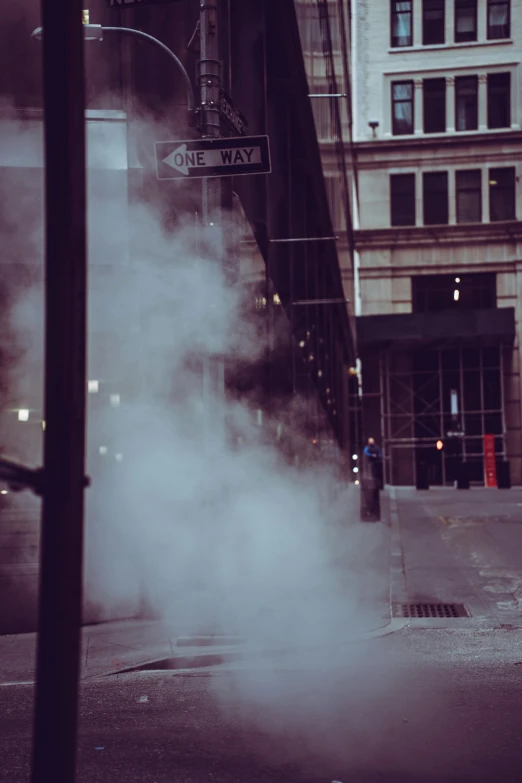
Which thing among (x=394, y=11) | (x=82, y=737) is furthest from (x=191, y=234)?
(x=394, y=11)

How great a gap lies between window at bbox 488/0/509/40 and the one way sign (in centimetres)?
2670

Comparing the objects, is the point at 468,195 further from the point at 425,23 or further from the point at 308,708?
the point at 308,708

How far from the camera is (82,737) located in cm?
394

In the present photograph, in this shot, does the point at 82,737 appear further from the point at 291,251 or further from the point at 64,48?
the point at 291,251

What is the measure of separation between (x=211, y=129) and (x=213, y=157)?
343mm

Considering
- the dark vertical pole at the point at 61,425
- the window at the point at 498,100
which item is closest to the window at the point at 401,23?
the window at the point at 498,100

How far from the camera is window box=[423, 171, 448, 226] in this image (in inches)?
1174

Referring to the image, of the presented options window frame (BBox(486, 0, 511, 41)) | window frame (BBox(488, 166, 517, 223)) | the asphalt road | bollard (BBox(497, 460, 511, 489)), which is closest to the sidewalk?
the asphalt road

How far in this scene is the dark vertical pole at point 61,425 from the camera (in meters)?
1.57

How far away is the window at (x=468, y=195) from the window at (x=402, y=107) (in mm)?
2391

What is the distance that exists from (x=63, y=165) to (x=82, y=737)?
9.96ft

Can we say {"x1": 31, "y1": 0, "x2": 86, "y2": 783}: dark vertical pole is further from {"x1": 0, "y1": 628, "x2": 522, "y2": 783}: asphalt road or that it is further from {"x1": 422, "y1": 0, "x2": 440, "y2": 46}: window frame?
{"x1": 422, "y1": 0, "x2": 440, "y2": 46}: window frame

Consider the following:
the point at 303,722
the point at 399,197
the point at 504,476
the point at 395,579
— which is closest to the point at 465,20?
the point at 399,197

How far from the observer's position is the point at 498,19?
2973 centimetres
